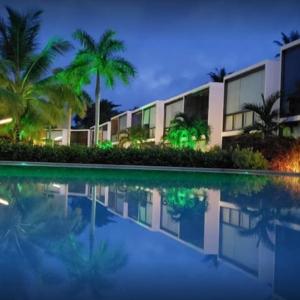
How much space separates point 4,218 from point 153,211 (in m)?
2.33

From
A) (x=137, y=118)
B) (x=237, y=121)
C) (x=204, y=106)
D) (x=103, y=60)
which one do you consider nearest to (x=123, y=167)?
(x=103, y=60)

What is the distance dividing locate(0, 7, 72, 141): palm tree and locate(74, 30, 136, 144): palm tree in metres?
1.24

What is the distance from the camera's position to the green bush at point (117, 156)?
1991 centimetres

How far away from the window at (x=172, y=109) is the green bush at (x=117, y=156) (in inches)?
490

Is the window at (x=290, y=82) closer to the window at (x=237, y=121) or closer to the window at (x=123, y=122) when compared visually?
the window at (x=237, y=121)

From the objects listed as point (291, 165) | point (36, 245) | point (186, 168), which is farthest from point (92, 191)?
point (291, 165)

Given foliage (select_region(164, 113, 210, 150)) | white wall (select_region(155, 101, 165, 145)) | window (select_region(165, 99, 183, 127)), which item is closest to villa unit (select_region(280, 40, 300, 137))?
foliage (select_region(164, 113, 210, 150))

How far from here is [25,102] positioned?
68.4 ft

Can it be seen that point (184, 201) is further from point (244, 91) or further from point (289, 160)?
point (244, 91)

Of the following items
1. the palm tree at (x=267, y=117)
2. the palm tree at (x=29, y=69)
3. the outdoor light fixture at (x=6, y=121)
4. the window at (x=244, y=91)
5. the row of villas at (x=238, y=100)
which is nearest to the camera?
the palm tree at (x=267, y=117)

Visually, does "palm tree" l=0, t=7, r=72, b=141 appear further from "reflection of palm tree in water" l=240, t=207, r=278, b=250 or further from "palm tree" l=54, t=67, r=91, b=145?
"reflection of palm tree in water" l=240, t=207, r=278, b=250

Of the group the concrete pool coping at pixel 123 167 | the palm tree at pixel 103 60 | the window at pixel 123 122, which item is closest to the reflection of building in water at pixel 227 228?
the concrete pool coping at pixel 123 167

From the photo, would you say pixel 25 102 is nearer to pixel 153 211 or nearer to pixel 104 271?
pixel 153 211

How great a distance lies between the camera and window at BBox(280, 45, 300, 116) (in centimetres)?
1967
